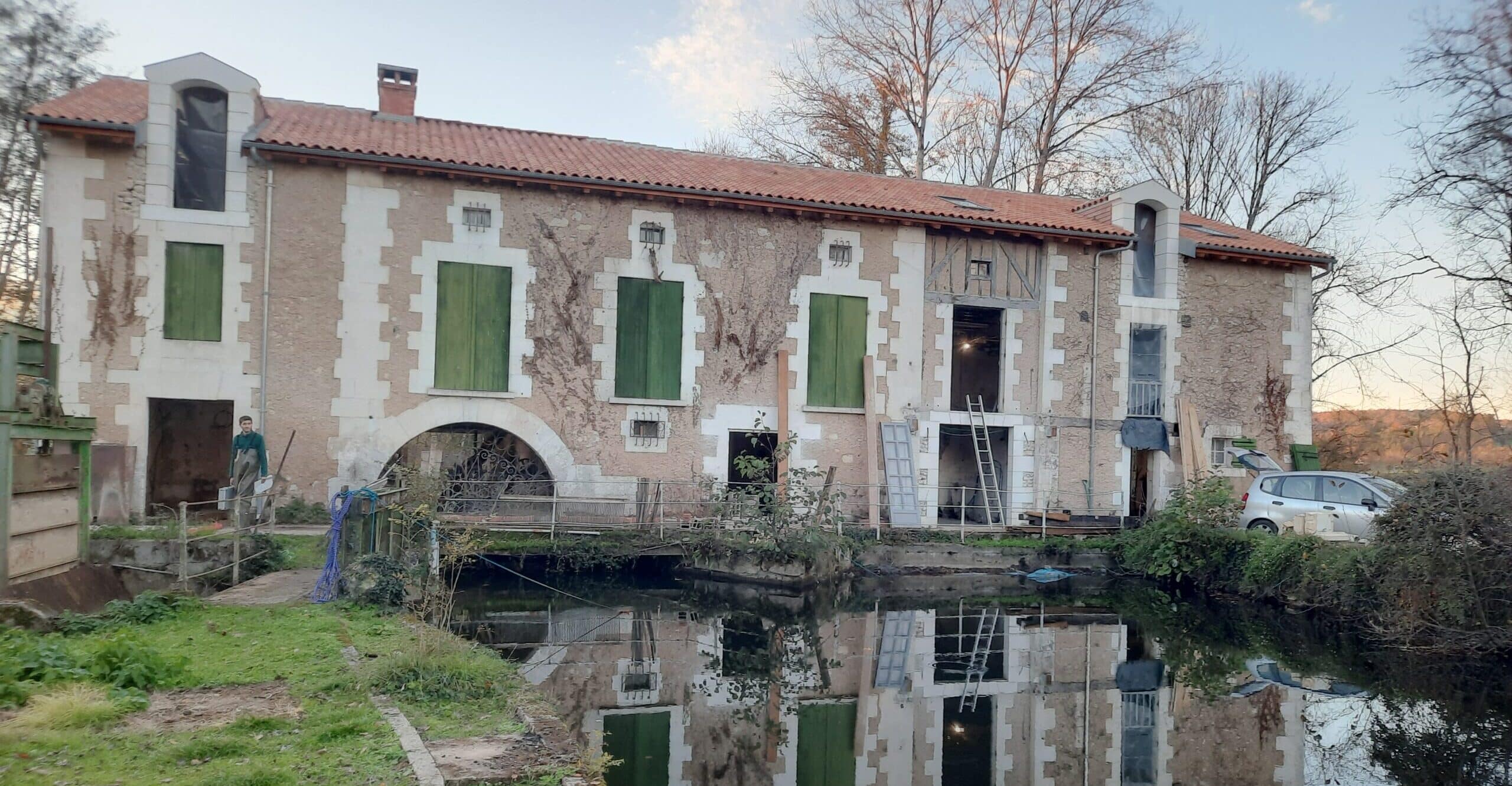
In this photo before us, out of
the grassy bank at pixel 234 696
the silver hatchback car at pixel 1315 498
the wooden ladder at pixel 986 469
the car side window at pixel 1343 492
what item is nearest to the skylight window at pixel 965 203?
the wooden ladder at pixel 986 469

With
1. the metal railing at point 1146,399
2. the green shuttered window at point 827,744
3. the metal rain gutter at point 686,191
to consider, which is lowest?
the green shuttered window at point 827,744

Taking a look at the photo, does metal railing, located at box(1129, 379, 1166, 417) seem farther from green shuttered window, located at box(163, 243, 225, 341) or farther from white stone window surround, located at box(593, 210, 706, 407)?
green shuttered window, located at box(163, 243, 225, 341)

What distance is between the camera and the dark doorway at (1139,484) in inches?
741

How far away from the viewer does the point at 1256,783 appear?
7137 mm

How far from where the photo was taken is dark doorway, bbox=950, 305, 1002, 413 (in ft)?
67.9

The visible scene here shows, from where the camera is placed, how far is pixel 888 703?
9.00 meters

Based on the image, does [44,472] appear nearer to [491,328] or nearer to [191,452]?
[491,328]

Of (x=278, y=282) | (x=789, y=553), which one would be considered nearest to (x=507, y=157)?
(x=278, y=282)

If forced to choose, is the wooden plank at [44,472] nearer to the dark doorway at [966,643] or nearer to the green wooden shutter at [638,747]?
the green wooden shutter at [638,747]

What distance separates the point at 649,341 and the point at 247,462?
20.6 feet

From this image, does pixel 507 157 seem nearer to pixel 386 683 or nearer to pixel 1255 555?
→ pixel 386 683

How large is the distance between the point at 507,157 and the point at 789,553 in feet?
26.5

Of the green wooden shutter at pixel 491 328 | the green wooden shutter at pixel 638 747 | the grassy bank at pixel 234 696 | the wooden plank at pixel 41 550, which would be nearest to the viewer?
the grassy bank at pixel 234 696

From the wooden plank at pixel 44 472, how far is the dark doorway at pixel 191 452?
749cm
